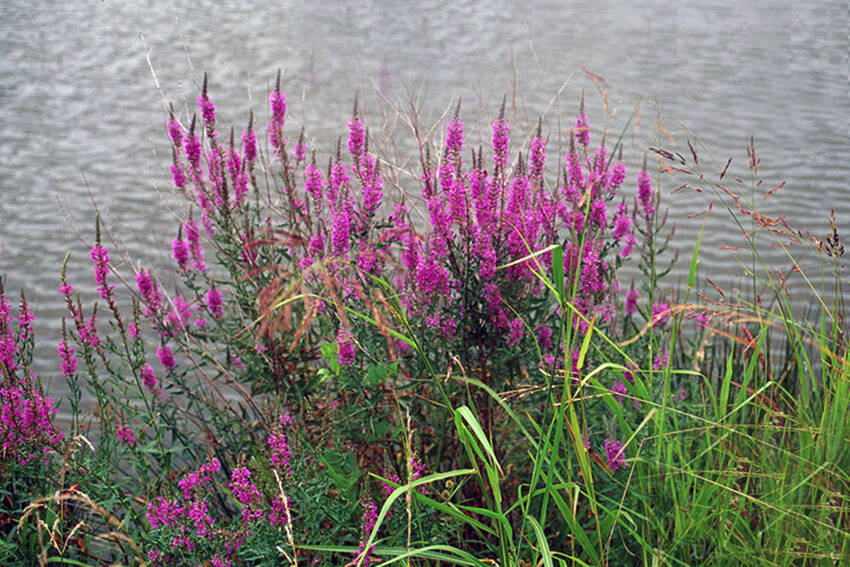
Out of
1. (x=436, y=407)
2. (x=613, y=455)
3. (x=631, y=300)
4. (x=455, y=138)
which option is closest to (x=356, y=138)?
(x=455, y=138)

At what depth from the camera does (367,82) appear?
7.55 metres

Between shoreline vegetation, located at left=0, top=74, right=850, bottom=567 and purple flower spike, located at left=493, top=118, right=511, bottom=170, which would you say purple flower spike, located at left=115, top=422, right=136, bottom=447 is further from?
purple flower spike, located at left=493, top=118, right=511, bottom=170

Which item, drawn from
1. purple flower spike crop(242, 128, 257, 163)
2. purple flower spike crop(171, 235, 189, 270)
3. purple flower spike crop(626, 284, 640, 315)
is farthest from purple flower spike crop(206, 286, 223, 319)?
purple flower spike crop(626, 284, 640, 315)

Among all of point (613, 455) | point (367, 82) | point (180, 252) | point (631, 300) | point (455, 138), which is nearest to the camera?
point (613, 455)

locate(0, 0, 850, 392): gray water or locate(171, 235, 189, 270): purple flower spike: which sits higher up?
locate(171, 235, 189, 270): purple flower spike

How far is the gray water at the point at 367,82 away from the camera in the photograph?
5617 mm

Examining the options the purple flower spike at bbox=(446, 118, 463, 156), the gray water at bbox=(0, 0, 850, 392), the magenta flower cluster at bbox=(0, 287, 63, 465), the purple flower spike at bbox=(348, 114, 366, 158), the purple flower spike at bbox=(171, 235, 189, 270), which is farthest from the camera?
the gray water at bbox=(0, 0, 850, 392)

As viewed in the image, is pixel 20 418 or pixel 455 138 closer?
pixel 20 418

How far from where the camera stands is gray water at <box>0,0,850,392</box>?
18.4 ft

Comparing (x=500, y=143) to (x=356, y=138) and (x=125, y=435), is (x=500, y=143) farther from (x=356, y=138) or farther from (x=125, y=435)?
(x=125, y=435)

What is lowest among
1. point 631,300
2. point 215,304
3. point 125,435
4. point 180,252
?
point 631,300

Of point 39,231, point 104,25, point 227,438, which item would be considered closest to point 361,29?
point 104,25

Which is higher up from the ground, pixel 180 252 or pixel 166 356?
pixel 180 252

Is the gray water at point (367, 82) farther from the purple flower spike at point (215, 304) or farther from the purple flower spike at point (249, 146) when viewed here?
the purple flower spike at point (215, 304)
